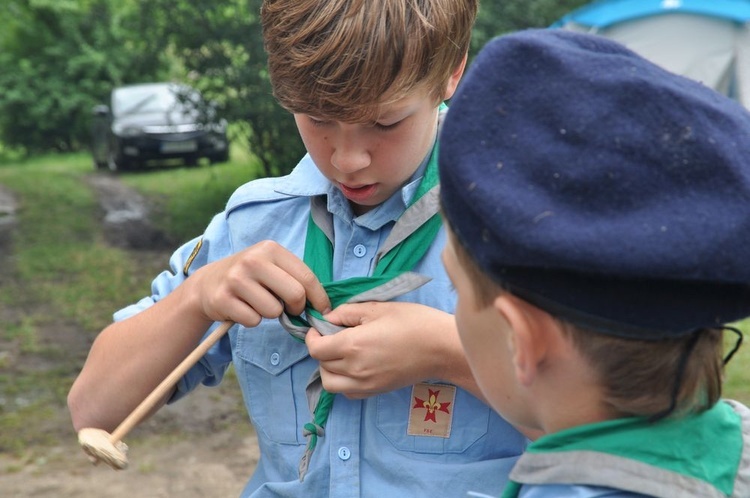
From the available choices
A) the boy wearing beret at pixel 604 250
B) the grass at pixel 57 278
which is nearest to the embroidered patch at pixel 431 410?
the boy wearing beret at pixel 604 250

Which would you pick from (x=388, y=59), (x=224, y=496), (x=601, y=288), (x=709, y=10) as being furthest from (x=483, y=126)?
(x=709, y=10)

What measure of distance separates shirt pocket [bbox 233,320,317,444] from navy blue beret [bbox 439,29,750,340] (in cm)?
74

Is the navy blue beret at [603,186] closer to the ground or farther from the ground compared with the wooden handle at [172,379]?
farther from the ground

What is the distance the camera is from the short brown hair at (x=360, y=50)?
1.60 meters

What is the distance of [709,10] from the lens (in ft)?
28.5

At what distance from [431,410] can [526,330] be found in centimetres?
59

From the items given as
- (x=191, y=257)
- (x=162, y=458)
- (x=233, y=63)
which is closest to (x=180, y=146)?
(x=233, y=63)

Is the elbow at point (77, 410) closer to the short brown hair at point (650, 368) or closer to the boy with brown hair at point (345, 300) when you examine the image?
the boy with brown hair at point (345, 300)

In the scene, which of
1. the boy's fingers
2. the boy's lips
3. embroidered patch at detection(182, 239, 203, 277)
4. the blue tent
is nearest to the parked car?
the blue tent

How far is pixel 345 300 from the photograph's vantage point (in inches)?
65.9

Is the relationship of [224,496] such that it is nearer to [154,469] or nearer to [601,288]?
[154,469]

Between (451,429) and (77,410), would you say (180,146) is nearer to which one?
(77,410)

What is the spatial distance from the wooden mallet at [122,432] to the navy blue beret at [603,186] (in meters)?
0.71

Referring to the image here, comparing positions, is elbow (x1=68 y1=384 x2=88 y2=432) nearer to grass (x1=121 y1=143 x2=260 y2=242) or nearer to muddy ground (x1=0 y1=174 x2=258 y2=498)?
muddy ground (x1=0 y1=174 x2=258 y2=498)
